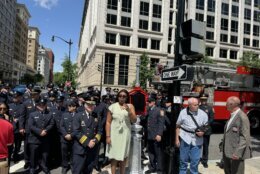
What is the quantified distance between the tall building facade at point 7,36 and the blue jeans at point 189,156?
295 feet

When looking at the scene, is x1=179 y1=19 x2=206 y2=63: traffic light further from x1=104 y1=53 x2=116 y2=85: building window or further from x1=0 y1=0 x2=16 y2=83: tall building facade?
x1=0 y1=0 x2=16 y2=83: tall building facade

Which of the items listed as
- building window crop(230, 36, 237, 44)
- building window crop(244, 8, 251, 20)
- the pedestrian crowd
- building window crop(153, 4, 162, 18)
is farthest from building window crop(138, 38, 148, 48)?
the pedestrian crowd

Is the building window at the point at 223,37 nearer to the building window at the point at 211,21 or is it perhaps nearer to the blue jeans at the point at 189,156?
the building window at the point at 211,21

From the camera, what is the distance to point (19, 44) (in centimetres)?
12281

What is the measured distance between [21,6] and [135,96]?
139 metres

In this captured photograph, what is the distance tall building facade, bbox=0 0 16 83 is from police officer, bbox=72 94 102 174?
292 feet

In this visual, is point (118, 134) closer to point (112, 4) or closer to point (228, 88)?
point (228, 88)

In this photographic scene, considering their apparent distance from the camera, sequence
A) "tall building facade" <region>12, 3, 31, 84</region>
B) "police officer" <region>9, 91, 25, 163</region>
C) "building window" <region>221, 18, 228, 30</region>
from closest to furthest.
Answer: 1. "police officer" <region>9, 91, 25, 163</region>
2. "building window" <region>221, 18, 228, 30</region>
3. "tall building facade" <region>12, 3, 31, 84</region>

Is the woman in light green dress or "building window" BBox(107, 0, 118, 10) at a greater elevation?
"building window" BBox(107, 0, 118, 10)

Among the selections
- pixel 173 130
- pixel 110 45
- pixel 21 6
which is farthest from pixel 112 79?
pixel 21 6

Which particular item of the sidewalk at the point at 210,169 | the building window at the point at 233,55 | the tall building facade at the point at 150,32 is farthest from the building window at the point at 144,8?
the sidewalk at the point at 210,169

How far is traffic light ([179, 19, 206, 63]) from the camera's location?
5328 millimetres

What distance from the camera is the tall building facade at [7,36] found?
9269 centimetres

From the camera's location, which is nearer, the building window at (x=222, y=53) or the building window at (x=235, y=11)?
the building window at (x=222, y=53)
